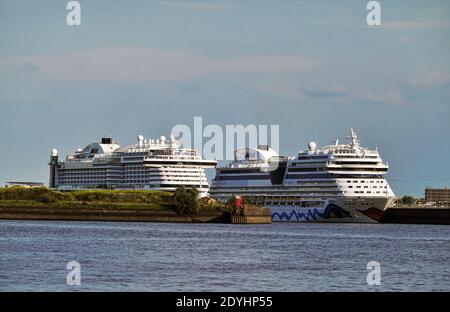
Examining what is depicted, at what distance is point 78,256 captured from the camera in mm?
57438

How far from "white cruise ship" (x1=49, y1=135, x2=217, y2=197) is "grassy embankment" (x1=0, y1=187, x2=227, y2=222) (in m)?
13.0

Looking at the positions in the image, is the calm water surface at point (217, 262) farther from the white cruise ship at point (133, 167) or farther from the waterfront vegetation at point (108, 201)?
the white cruise ship at point (133, 167)

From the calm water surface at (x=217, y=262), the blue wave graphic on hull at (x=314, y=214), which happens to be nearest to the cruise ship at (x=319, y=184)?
the blue wave graphic on hull at (x=314, y=214)

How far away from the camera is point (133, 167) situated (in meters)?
149

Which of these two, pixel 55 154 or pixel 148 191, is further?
pixel 55 154

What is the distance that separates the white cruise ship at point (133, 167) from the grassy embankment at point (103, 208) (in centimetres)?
1302

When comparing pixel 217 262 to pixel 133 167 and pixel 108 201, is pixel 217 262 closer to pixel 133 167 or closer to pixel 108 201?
pixel 108 201

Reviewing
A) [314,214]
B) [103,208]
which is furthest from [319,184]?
[103,208]

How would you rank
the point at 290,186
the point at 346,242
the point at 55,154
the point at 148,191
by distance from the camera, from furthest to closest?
the point at 55,154 → the point at 148,191 → the point at 290,186 → the point at 346,242

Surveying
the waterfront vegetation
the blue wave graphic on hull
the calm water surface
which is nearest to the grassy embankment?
the waterfront vegetation

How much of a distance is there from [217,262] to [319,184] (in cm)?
7335
